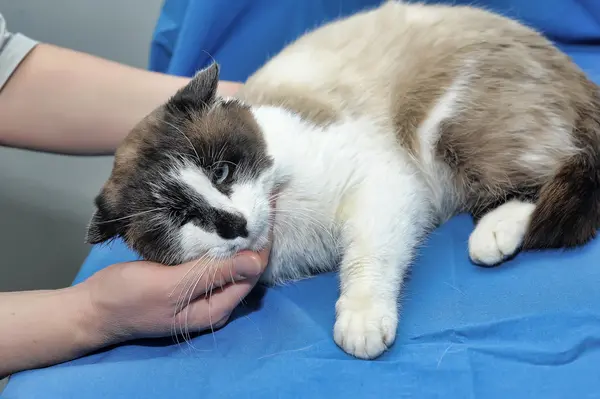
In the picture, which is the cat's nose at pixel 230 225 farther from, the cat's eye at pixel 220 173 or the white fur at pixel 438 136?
the white fur at pixel 438 136

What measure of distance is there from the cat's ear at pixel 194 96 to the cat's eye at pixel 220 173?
0.13 m

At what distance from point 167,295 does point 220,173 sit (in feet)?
0.75

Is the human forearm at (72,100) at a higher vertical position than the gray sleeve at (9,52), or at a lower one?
lower

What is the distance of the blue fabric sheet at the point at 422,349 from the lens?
2.89 feet

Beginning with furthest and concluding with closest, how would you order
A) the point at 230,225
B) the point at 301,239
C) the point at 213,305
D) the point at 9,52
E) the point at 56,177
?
the point at 56,177
the point at 9,52
the point at 301,239
the point at 213,305
the point at 230,225

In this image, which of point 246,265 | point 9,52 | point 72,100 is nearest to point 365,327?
point 246,265

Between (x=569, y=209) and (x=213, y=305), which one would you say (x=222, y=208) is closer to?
(x=213, y=305)

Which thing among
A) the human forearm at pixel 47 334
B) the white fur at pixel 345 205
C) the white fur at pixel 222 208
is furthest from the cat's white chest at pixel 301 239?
the human forearm at pixel 47 334

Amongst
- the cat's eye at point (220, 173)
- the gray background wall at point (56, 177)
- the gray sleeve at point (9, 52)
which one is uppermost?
the gray sleeve at point (9, 52)

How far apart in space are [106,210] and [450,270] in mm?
651

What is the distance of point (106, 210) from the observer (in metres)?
0.98

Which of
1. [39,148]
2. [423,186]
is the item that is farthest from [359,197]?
[39,148]

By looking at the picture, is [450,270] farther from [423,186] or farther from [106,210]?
[106,210]

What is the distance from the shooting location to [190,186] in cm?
94
